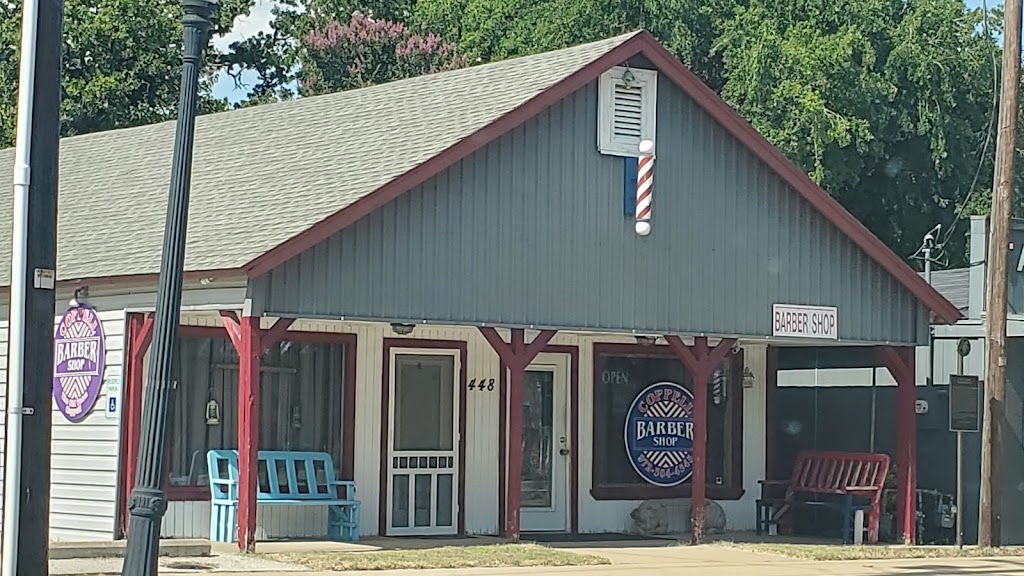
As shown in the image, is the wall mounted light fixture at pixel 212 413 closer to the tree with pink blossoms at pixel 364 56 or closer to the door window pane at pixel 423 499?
the door window pane at pixel 423 499

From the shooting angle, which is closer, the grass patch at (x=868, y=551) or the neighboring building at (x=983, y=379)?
the grass patch at (x=868, y=551)

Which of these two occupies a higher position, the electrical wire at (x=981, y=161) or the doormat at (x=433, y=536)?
the electrical wire at (x=981, y=161)

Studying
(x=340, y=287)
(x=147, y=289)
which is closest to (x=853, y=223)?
(x=340, y=287)

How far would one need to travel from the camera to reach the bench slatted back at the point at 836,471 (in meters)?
23.3

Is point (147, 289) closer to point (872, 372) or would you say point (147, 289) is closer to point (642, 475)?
point (642, 475)

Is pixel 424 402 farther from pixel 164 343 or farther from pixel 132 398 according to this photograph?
pixel 164 343

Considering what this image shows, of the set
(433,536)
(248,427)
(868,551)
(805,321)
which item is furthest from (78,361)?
(868,551)

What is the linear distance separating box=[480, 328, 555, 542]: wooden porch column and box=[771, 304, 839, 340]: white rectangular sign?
139 inches

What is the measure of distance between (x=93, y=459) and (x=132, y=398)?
3.14 ft

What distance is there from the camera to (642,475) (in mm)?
23609

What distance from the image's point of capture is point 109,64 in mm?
37781

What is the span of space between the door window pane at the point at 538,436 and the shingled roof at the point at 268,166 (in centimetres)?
384

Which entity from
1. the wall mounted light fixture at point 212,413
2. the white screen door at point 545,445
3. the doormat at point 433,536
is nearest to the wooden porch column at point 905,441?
the white screen door at point 545,445

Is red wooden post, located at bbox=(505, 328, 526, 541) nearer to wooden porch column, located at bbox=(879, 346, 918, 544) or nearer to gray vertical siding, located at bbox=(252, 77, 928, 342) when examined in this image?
gray vertical siding, located at bbox=(252, 77, 928, 342)
